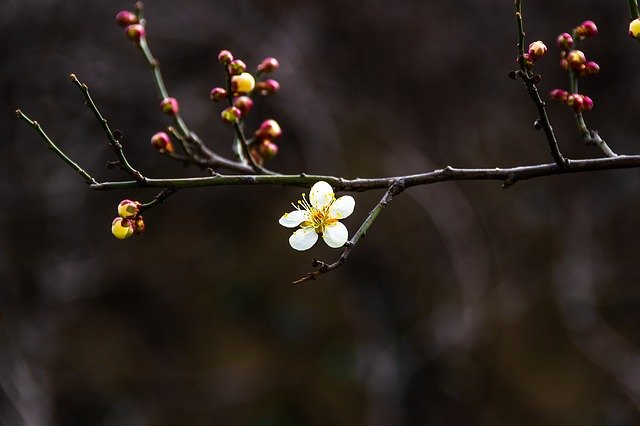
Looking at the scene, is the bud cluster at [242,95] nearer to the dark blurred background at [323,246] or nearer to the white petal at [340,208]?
the white petal at [340,208]

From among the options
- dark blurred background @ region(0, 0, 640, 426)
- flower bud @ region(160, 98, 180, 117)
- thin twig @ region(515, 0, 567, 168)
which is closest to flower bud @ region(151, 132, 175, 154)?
flower bud @ region(160, 98, 180, 117)

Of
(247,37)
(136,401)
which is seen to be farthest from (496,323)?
(247,37)

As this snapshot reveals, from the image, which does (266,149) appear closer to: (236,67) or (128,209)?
(236,67)

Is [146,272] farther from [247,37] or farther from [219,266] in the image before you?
[247,37]

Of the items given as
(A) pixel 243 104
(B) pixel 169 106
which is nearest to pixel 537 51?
(A) pixel 243 104

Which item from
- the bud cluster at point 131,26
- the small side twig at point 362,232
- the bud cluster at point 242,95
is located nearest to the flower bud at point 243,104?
the bud cluster at point 242,95
